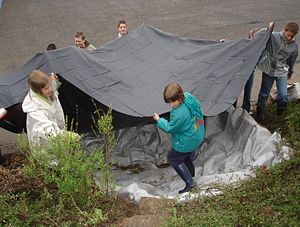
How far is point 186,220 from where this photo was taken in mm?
3543

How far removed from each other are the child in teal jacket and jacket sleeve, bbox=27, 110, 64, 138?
98 cm

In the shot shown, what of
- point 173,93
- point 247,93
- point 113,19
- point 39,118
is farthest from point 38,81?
point 113,19

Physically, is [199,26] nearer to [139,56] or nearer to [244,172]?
[139,56]

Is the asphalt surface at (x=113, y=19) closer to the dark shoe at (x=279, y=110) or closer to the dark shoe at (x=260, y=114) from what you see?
the dark shoe at (x=260, y=114)

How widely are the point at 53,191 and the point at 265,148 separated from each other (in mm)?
2235

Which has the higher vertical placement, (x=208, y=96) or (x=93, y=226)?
(x=208, y=96)

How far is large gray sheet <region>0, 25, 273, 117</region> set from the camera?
4.66m

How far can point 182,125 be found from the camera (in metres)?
4.15

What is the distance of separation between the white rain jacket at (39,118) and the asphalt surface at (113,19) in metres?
4.41

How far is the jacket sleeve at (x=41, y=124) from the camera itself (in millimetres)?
4078

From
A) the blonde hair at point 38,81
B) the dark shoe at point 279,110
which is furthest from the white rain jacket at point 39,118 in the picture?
the dark shoe at point 279,110

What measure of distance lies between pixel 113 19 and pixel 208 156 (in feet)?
20.9

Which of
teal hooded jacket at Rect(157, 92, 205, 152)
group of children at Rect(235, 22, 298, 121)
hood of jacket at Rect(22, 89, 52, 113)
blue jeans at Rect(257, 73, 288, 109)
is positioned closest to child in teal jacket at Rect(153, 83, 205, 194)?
teal hooded jacket at Rect(157, 92, 205, 152)

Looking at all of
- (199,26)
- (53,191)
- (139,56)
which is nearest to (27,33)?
(199,26)
